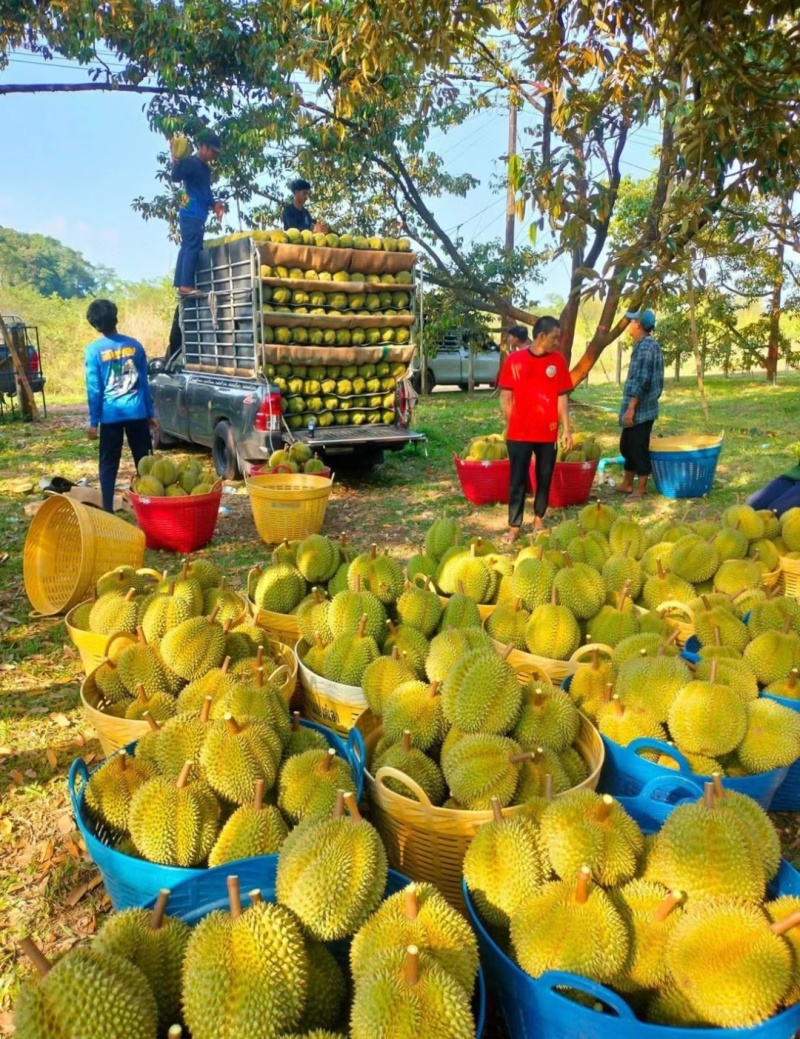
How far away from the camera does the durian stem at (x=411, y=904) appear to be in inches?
59.0

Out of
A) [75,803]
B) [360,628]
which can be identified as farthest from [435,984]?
[360,628]

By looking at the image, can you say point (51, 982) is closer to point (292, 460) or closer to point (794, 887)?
point (794, 887)

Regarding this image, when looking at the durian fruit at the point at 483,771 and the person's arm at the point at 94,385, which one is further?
the person's arm at the point at 94,385

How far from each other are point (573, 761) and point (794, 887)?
722 millimetres

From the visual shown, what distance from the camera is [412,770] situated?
2.22 meters

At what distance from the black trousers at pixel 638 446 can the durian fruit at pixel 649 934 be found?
682 cm

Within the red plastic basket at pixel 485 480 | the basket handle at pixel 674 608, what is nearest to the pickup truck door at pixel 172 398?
the red plastic basket at pixel 485 480

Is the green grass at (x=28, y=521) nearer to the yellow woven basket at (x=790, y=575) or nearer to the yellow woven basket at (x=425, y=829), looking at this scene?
the yellow woven basket at (x=425, y=829)

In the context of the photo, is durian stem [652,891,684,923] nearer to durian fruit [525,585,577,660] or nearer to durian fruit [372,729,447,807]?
durian fruit [372,729,447,807]

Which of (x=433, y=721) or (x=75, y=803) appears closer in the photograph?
(x=75, y=803)

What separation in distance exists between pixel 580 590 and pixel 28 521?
574 centimetres

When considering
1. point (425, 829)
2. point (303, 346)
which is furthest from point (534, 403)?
point (425, 829)

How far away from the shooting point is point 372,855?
5.48ft

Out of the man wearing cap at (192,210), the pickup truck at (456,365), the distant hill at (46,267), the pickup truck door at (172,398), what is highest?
the distant hill at (46,267)
